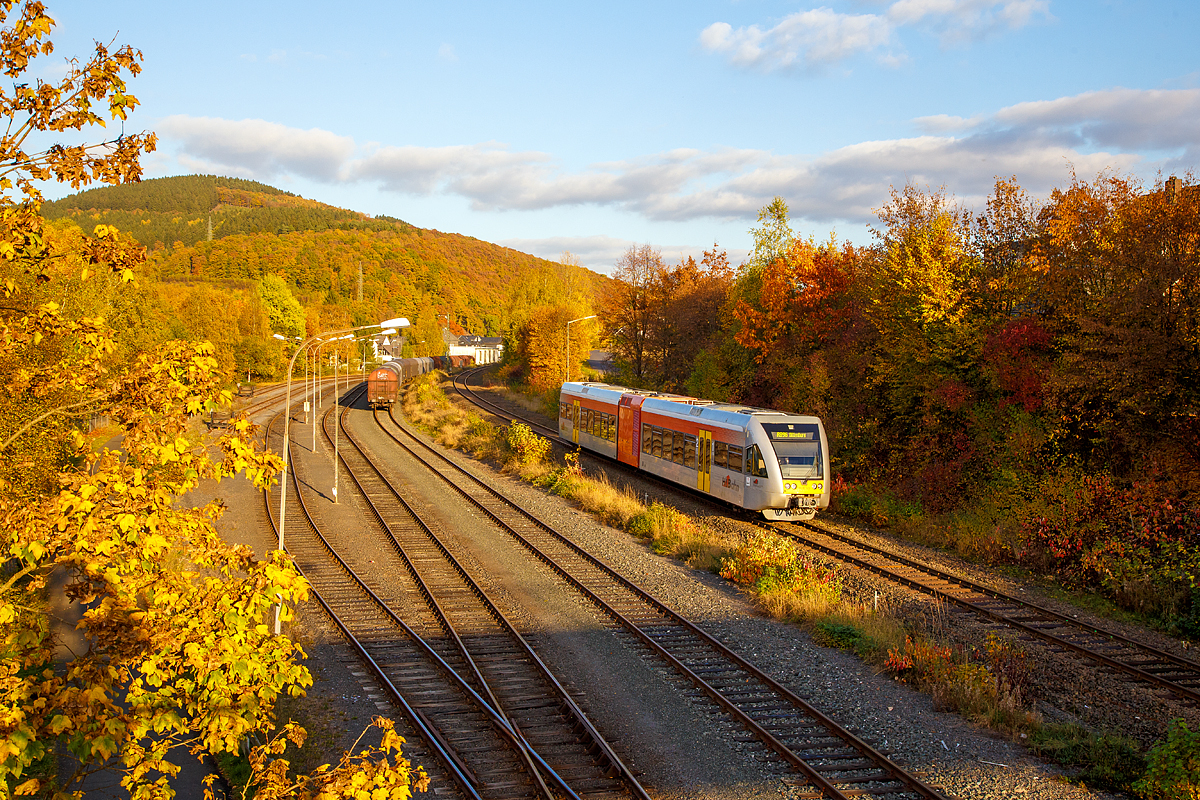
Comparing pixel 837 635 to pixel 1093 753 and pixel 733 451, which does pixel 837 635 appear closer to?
pixel 1093 753

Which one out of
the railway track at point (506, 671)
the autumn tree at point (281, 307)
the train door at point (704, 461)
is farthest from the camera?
the autumn tree at point (281, 307)

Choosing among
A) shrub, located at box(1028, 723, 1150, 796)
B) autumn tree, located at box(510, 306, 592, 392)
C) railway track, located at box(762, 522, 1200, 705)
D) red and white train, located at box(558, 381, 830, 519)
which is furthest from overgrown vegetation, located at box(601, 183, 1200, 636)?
autumn tree, located at box(510, 306, 592, 392)

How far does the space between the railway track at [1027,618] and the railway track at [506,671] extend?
7771 mm

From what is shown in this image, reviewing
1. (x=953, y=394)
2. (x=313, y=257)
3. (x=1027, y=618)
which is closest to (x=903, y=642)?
(x=1027, y=618)

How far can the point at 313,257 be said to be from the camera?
140 metres

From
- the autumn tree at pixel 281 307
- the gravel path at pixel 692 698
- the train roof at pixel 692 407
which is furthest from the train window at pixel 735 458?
the autumn tree at pixel 281 307

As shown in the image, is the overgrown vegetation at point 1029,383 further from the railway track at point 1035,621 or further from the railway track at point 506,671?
the railway track at point 506,671

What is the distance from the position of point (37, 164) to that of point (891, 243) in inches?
951

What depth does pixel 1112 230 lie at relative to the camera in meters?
18.7

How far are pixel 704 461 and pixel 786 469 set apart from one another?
122 inches

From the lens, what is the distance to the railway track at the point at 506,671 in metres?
8.87

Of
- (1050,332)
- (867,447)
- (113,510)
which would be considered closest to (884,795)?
(113,510)

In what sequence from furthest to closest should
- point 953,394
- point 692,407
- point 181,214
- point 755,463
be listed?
point 181,214 → point 692,407 → point 953,394 → point 755,463

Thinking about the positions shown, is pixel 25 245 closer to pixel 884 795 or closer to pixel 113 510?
pixel 113 510
